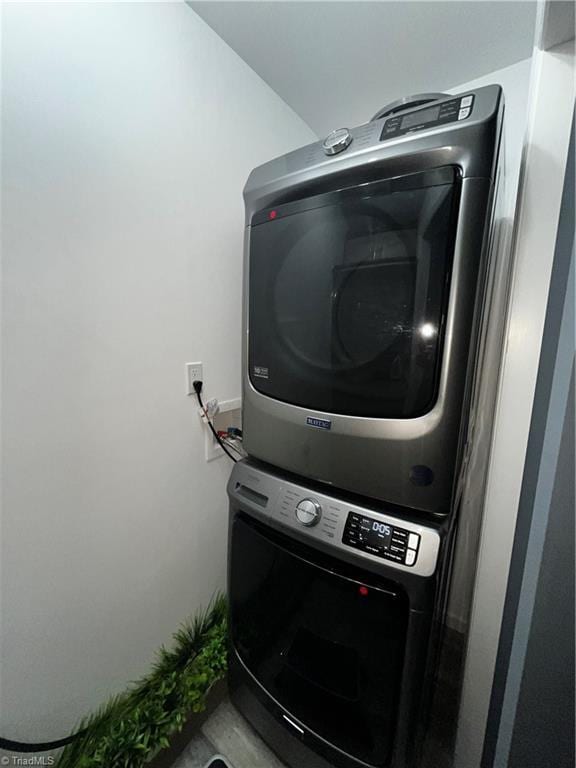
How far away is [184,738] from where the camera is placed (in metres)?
0.94

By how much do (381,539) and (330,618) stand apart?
28 cm

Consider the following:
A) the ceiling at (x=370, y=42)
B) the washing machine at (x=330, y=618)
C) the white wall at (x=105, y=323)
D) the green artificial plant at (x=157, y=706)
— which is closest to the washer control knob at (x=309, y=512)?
the washing machine at (x=330, y=618)

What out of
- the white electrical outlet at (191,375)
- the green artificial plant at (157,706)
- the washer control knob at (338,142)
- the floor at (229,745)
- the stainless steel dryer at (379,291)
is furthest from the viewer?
the white electrical outlet at (191,375)

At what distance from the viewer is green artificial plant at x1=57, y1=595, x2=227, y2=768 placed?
2.61 ft

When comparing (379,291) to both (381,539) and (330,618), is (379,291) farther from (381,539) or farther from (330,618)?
(330,618)

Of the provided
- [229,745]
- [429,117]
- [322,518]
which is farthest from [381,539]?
[229,745]

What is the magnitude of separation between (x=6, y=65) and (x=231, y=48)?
86cm

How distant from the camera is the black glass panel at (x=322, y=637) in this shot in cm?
64

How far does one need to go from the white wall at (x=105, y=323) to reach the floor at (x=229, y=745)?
314 millimetres

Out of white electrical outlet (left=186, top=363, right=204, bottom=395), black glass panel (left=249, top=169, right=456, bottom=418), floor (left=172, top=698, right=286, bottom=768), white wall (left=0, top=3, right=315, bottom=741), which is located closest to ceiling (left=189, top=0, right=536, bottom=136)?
white wall (left=0, top=3, right=315, bottom=741)

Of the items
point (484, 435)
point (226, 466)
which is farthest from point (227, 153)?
point (484, 435)

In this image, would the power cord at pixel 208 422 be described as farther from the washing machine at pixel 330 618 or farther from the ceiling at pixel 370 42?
the ceiling at pixel 370 42

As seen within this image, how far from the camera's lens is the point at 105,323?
0.82 m

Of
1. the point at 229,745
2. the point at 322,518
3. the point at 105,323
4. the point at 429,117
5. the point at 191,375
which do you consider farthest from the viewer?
the point at 191,375
